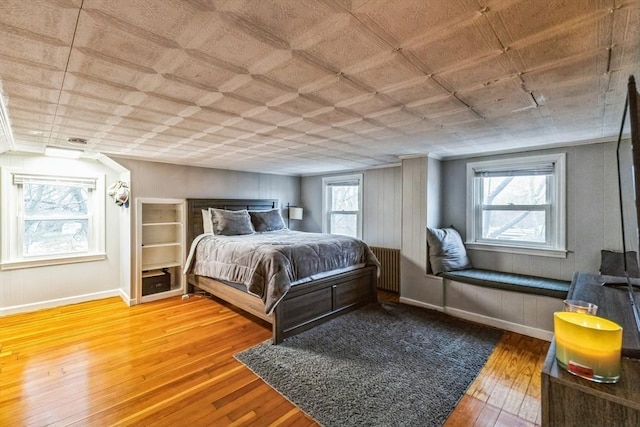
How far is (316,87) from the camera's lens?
176cm

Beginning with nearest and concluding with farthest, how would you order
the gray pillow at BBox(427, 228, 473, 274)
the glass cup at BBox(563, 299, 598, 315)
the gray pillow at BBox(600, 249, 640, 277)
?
the glass cup at BBox(563, 299, 598, 315)
the gray pillow at BBox(600, 249, 640, 277)
the gray pillow at BBox(427, 228, 473, 274)

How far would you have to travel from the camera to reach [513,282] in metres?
3.30

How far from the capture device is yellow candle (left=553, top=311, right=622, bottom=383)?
972 mm

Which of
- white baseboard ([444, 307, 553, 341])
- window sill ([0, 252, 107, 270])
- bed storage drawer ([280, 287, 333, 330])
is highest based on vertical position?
window sill ([0, 252, 107, 270])

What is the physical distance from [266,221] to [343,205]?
1.58m

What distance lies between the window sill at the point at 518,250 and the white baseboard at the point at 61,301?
501 cm

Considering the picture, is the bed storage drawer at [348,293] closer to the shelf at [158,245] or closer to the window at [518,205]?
the window at [518,205]

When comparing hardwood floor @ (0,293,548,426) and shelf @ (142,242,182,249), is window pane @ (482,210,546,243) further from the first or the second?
shelf @ (142,242,182,249)

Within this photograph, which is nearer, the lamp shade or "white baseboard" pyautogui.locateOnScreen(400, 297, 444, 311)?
"white baseboard" pyautogui.locateOnScreen(400, 297, 444, 311)

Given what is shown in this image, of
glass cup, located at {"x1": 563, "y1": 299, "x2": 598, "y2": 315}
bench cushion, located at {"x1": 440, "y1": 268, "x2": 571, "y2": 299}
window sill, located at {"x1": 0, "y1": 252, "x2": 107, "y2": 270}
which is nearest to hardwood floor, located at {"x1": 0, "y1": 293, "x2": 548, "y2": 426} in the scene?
bench cushion, located at {"x1": 440, "y1": 268, "x2": 571, "y2": 299}

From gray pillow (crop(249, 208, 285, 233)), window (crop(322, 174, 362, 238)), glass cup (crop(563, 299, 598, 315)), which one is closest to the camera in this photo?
glass cup (crop(563, 299, 598, 315))

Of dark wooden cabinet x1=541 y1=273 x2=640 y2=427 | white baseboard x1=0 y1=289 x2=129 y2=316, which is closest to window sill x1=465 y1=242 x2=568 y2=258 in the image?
dark wooden cabinet x1=541 y1=273 x2=640 y2=427

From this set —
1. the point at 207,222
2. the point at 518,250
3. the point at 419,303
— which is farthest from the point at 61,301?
the point at 518,250

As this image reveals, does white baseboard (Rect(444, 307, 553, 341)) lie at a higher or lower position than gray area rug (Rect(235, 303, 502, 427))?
higher
